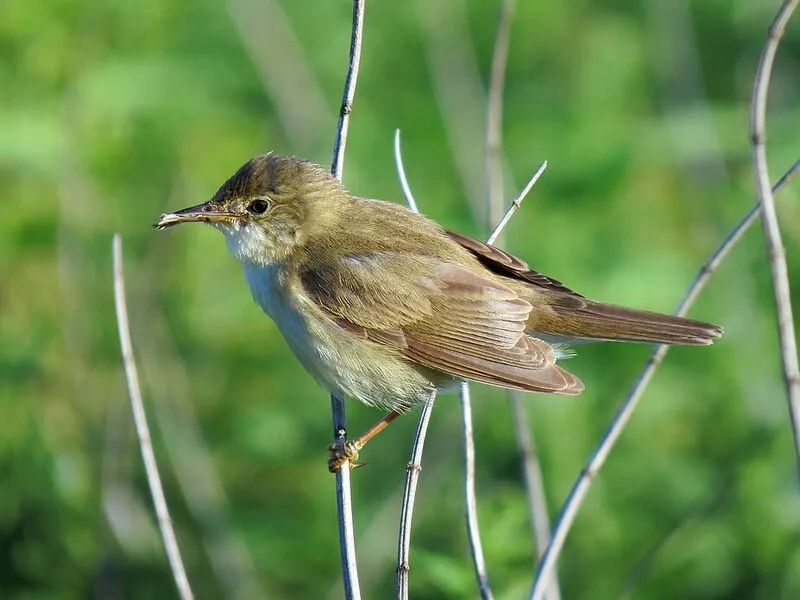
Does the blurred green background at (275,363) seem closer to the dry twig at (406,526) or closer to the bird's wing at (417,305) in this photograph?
the bird's wing at (417,305)

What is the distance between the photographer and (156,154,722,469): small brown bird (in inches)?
158

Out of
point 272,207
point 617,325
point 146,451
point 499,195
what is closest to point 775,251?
point 617,325

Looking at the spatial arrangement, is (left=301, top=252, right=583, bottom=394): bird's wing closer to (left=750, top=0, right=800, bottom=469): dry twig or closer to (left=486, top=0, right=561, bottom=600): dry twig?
(left=486, top=0, right=561, bottom=600): dry twig

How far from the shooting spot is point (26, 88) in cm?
569

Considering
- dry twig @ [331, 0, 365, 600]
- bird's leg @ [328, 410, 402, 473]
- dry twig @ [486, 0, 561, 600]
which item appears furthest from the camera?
dry twig @ [486, 0, 561, 600]

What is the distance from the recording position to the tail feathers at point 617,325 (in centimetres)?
383

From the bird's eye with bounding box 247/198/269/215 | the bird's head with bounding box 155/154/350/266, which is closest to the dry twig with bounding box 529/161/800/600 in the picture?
the bird's head with bounding box 155/154/350/266

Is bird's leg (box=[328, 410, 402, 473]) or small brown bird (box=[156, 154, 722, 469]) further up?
small brown bird (box=[156, 154, 722, 469])

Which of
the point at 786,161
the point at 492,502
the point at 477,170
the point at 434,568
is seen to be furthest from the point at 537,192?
the point at 434,568

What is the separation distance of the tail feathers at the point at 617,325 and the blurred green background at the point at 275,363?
1.08 metres

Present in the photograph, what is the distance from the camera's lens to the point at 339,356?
4047mm

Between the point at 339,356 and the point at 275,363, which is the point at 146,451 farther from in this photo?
the point at 275,363

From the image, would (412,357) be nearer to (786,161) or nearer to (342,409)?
(342,409)

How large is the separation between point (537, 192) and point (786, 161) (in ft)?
3.91
